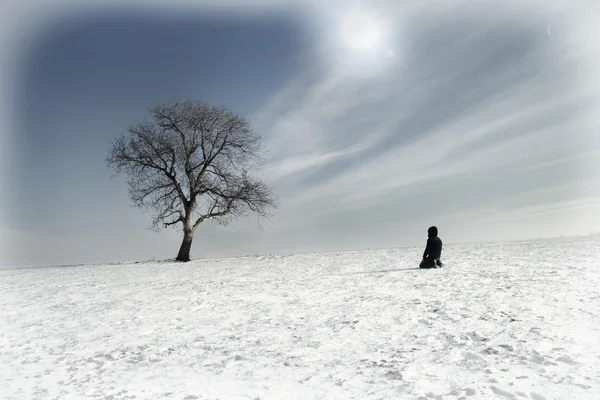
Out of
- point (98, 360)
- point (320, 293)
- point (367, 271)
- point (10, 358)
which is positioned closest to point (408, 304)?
point (320, 293)

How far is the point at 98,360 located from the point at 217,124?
25037 mm

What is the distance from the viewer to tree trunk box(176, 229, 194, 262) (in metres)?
28.9

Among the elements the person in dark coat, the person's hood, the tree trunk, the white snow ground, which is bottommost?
the white snow ground

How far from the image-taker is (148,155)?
30250mm

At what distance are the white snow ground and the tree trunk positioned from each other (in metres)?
13.6

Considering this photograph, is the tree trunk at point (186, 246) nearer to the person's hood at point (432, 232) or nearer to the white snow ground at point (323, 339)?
the white snow ground at point (323, 339)

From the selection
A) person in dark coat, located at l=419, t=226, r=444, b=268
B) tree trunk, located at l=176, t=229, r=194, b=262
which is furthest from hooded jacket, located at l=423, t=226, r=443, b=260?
tree trunk, located at l=176, t=229, r=194, b=262

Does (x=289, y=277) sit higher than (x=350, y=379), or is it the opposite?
(x=289, y=277)

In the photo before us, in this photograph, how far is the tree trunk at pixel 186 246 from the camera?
2894 centimetres

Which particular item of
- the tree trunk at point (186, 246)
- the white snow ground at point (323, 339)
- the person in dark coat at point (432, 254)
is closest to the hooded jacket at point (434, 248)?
the person in dark coat at point (432, 254)

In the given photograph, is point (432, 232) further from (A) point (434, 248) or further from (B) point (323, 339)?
(B) point (323, 339)

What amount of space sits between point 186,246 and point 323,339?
22714 millimetres

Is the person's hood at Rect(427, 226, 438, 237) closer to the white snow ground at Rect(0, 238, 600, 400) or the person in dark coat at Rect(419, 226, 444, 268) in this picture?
the person in dark coat at Rect(419, 226, 444, 268)

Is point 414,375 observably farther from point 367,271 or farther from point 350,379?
point 367,271
